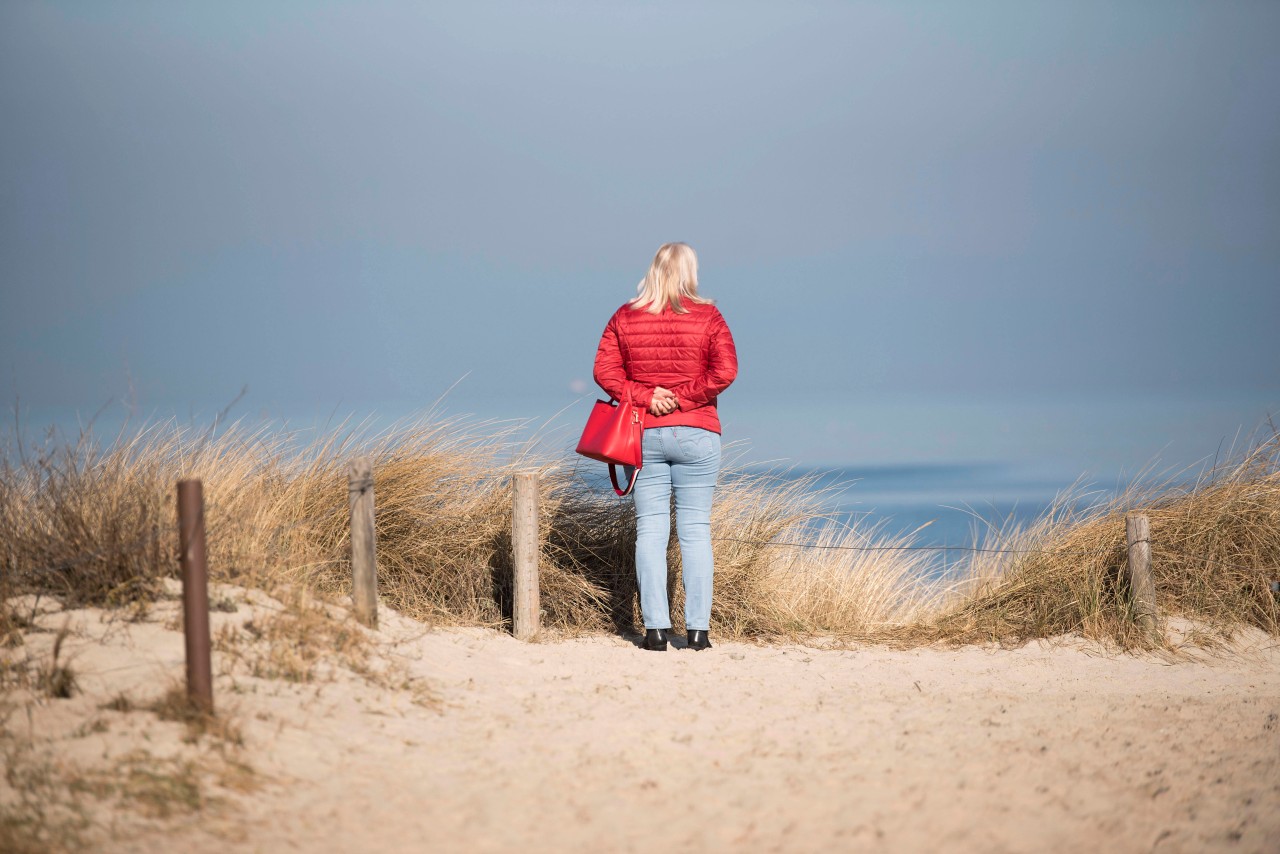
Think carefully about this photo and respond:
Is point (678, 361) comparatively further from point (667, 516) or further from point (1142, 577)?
point (1142, 577)

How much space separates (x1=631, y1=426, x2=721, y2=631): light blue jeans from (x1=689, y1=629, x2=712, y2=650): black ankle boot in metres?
0.17

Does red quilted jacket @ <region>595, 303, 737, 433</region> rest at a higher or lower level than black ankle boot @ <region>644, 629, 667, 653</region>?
higher

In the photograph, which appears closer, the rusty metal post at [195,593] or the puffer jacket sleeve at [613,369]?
the rusty metal post at [195,593]

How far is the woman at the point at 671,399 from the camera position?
6078 mm

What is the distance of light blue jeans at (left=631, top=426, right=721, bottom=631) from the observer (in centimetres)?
614

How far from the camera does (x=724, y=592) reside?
7230mm

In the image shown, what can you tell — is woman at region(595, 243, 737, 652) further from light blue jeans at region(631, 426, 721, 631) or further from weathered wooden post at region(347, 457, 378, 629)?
weathered wooden post at region(347, 457, 378, 629)

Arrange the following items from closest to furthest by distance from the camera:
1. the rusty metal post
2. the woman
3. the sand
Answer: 1. the sand
2. the rusty metal post
3. the woman

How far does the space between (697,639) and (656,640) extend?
261 mm

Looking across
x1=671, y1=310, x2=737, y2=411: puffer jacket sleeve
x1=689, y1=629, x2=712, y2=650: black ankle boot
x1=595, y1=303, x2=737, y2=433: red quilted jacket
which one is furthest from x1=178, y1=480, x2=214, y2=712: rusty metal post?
x1=689, y1=629, x2=712, y2=650: black ankle boot

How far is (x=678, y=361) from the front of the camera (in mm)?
6117

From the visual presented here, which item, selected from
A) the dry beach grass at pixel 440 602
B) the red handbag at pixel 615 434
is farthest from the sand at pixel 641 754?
the red handbag at pixel 615 434

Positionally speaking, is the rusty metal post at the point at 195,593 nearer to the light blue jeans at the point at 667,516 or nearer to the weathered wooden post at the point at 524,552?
the weathered wooden post at the point at 524,552

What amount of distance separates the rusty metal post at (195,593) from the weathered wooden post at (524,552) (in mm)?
2539
